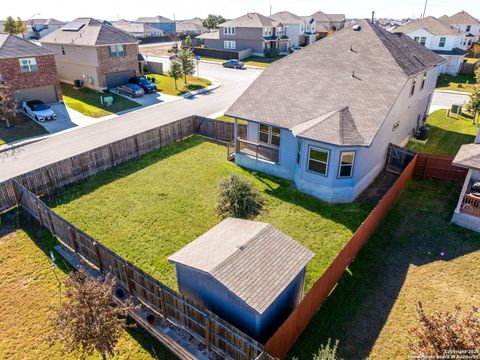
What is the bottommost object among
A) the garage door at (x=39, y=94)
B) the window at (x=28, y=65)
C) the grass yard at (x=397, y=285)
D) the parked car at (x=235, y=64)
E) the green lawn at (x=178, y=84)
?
the grass yard at (x=397, y=285)

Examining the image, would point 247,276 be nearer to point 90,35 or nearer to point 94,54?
point 94,54

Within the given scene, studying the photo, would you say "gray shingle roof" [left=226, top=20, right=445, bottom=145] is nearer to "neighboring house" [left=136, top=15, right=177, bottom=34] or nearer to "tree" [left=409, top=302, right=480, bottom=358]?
"tree" [left=409, top=302, right=480, bottom=358]

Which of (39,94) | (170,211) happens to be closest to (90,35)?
(39,94)

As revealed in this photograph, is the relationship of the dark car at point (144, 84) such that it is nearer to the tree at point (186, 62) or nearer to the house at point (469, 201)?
the tree at point (186, 62)

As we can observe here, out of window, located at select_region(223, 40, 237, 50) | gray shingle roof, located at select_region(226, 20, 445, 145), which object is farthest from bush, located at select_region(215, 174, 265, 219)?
window, located at select_region(223, 40, 237, 50)

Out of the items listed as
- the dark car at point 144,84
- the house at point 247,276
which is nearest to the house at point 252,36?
the dark car at point 144,84

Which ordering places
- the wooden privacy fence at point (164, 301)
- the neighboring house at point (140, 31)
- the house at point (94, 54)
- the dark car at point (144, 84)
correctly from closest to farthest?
the wooden privacy fence at point (164, 301)
the house at point (94, 54)
the dark car at point (144, 84)
the neighboring house at point (140, 31)

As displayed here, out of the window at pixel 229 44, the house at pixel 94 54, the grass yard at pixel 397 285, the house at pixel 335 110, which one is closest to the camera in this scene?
the grass yard at pixel 397 285
